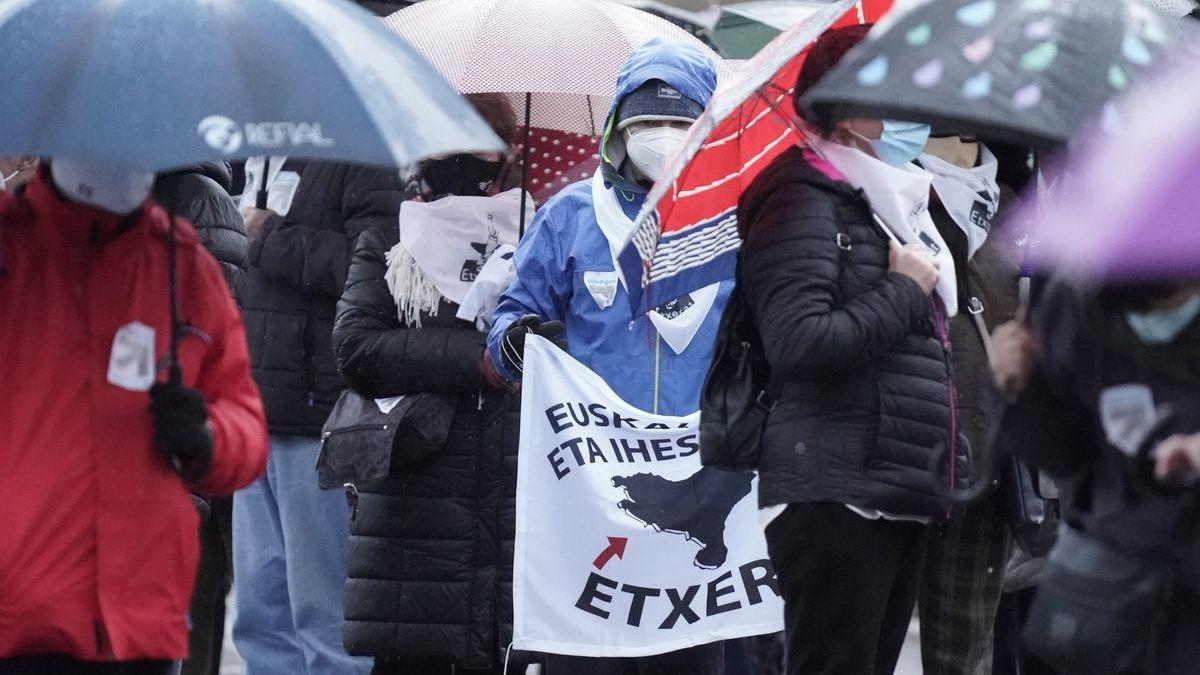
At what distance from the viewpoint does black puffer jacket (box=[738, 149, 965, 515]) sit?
4.55m

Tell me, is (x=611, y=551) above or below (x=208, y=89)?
below

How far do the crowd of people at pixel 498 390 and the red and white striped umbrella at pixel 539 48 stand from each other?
7.4 inches

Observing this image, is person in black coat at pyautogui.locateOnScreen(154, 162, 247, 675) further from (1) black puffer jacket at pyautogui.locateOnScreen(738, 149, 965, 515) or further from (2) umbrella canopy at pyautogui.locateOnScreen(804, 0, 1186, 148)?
(2) umbrella canopy at pyautogui.locateOnScreen(804, 0, 1186, 148)

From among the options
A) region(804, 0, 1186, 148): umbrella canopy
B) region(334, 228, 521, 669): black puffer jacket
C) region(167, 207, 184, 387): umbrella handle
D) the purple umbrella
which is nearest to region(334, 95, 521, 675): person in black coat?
region(334, 228, 521, 669): black puffer jacket

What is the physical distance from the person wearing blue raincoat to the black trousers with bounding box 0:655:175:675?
2.11 m

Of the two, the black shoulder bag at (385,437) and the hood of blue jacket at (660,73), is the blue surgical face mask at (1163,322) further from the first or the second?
the black shoulder bag at (385,437)

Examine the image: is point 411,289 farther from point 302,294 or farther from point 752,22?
point 752,22

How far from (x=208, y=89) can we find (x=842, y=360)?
1.54 m

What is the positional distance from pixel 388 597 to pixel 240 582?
3.65ft

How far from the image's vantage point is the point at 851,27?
4852 mm

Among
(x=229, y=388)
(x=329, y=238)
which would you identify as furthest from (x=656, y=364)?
(x=229, y=388)

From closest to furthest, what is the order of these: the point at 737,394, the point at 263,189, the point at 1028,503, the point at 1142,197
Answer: the point at 1142,197 < the point at 737,394 < the point at 1028,503 < the point at 263,189

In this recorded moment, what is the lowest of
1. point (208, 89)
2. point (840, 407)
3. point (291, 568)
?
point (291, 568)

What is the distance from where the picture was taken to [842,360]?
14.8 ft
